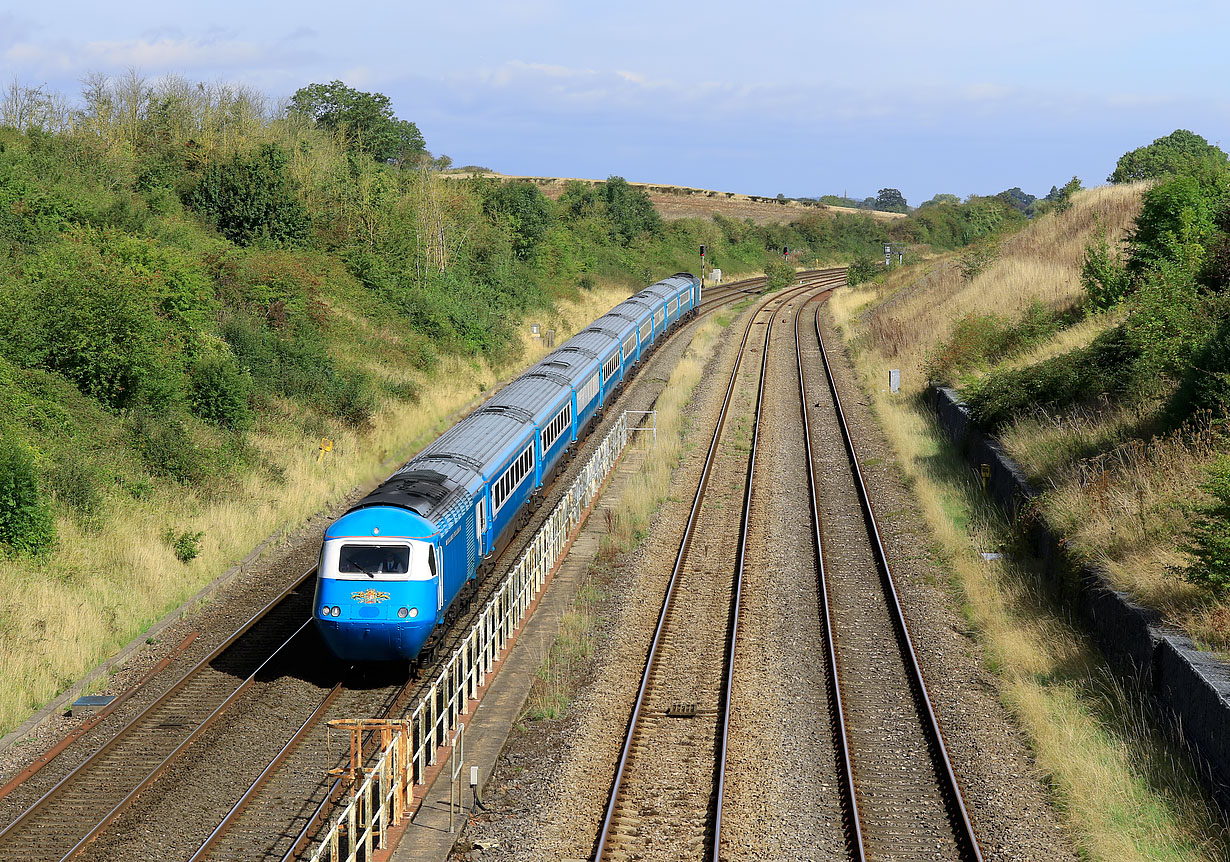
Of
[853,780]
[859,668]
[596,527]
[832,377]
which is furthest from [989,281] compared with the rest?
[853,780]

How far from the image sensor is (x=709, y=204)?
115688 millimetres

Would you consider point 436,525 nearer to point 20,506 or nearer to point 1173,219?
point 20,506

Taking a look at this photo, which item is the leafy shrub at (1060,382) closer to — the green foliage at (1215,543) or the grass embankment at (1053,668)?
the grass embankment at (1053,668)

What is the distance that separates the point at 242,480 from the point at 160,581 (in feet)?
17.3

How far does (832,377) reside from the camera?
40.8 meters

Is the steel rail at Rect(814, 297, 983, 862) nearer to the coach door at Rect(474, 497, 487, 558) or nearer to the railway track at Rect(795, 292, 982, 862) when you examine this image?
the railway track at Rect(795, 292, 982, 862)

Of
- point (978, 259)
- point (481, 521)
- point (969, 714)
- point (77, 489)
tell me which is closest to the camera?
point (969, 714)

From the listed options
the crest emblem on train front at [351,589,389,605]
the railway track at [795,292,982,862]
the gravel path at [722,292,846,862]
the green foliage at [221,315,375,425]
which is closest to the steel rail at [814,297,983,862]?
the railway track at [795,292,982,862]

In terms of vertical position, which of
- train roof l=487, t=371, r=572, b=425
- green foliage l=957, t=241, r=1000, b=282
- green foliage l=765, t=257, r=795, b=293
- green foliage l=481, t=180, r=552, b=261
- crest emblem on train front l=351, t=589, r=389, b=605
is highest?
green foliage l=481, t=180, r=552, b=261

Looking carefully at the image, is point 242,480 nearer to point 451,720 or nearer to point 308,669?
point 308,669

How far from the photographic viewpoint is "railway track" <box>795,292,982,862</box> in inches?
450

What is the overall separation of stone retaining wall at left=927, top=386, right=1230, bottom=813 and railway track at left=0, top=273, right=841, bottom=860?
10.3m

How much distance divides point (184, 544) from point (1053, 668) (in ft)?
52.1

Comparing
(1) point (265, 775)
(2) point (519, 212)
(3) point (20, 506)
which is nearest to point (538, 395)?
(3) point (20, 506)
